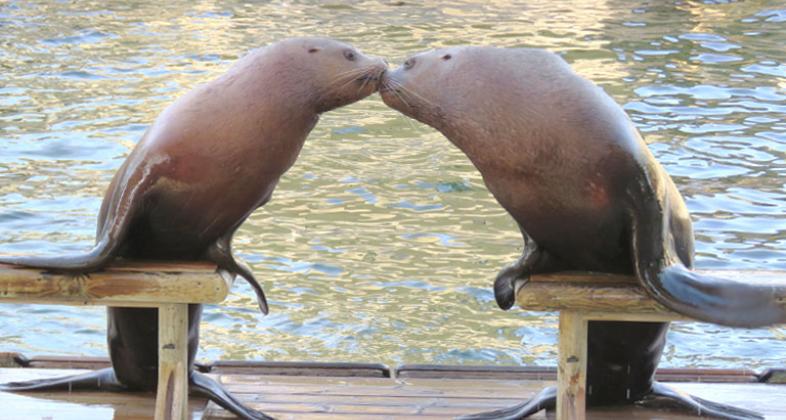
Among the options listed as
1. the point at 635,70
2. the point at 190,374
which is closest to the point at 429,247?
the point at 190,374

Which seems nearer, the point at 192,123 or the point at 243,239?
the point at 192,123

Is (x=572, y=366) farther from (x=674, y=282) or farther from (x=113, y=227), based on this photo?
(x=113, y=227)

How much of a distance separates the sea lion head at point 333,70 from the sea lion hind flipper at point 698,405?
133 cm

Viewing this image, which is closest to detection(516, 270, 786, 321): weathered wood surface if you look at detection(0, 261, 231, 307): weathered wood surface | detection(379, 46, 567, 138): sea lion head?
detection(379, 46, 567, 138): sea lion head

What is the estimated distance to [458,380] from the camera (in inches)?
175

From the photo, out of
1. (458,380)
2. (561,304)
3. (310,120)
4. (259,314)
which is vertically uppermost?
(310,120)

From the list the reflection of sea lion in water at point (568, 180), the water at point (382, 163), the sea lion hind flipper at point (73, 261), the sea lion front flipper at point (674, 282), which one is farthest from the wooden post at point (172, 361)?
the water at point (382, 163)

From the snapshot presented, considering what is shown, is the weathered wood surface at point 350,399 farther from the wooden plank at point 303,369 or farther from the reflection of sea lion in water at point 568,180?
the reflection of sea lion in water at point 568,180

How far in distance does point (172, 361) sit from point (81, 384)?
645 mm

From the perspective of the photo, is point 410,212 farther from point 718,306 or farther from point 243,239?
point 718,306

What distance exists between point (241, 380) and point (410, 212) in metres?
3.52

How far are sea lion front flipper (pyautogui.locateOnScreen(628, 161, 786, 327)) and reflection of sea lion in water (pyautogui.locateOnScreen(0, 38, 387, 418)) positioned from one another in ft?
3.15

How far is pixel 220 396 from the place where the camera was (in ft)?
13.3

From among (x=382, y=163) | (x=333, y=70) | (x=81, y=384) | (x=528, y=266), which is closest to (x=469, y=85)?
(x=333, y=70)
